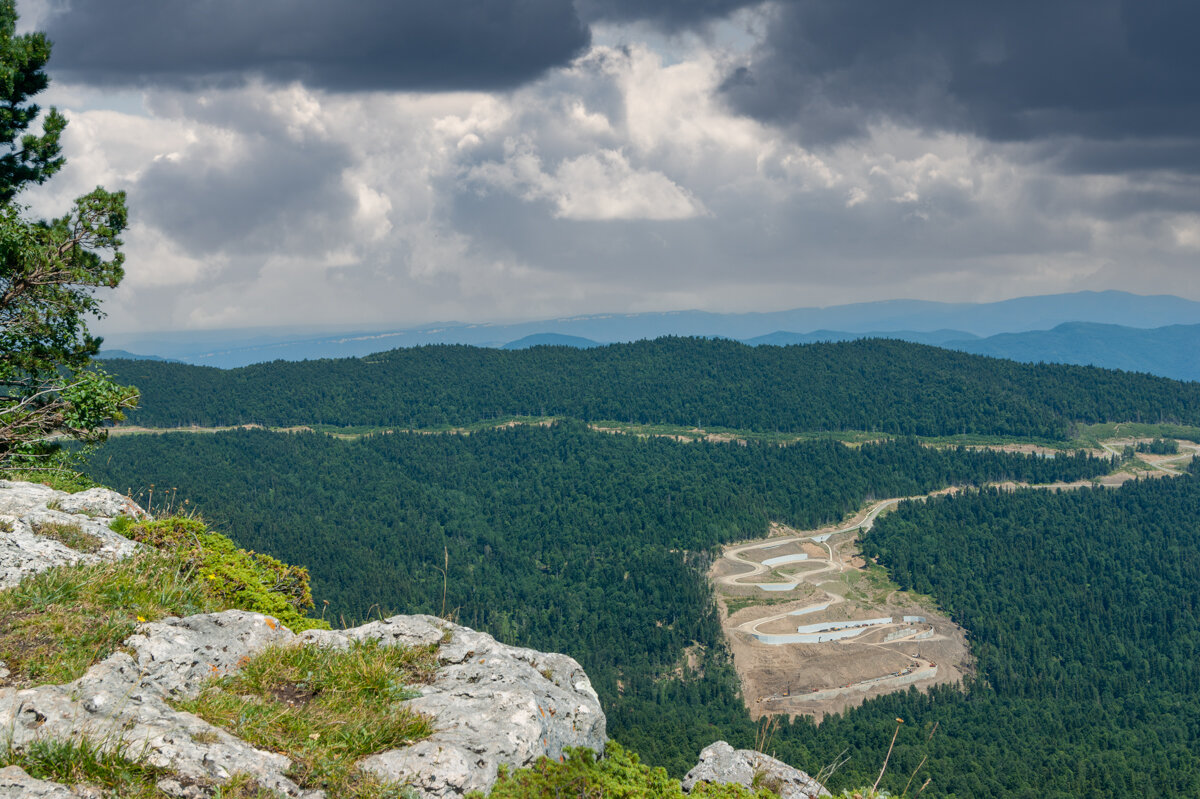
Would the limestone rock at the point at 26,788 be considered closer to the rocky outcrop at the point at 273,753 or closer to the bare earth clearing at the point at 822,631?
the rocky outcrop at the point at 273,753

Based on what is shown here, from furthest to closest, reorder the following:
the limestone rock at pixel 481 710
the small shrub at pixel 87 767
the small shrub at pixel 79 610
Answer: the small shrub at pixel 79 610
the limestone rock at pixel 481 710
the small shrub at pixel 87 767

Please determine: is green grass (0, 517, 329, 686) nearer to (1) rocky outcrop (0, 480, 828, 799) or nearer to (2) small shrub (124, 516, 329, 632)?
(2) small shrub (124, 516, 329, 632)

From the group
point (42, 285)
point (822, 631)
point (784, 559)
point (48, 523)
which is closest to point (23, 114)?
point (42, 285)

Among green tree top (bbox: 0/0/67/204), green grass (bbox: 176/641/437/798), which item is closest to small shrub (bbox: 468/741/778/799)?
green grass (bbox: 176/641/437/798)

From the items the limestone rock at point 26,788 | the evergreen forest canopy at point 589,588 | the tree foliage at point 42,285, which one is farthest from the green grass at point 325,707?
the evergreen forest canopy at point 589,588

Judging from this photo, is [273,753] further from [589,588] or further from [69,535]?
[589,588]

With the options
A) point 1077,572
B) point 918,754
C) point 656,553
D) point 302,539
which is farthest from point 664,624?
point 1077,572

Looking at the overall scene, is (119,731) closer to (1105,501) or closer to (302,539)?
(302,539)
